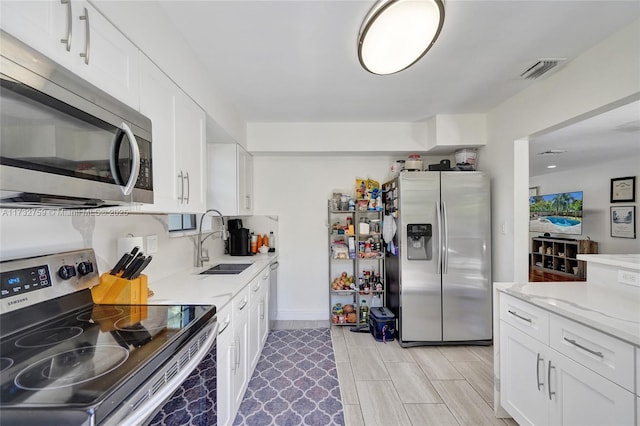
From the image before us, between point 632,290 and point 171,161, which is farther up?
point 171,161

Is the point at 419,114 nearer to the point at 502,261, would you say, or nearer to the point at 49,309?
the point at 502,261

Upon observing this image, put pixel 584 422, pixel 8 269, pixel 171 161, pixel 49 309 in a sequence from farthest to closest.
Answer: pixel 171 161 → pixel 584 422 → pixel 49 309 → pixel 8 269

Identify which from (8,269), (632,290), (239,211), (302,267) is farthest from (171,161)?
(632,290)

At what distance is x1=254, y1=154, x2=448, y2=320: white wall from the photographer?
3.40 metres

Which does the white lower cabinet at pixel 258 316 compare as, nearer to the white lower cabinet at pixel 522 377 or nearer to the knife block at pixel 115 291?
the knife block at pixel 115 291

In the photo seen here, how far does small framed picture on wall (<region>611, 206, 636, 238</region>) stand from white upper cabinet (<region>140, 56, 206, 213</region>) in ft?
20.8

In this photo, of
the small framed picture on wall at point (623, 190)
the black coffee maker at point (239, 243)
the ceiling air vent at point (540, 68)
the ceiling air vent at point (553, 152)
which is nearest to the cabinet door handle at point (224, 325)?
the black coffee maker at point (239, 243)

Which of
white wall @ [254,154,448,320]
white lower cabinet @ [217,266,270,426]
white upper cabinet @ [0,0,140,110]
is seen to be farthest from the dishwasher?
white upper cabinet @ [0,0,140,110]

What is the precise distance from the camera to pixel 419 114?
9.22 ft

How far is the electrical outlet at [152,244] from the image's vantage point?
1778mm

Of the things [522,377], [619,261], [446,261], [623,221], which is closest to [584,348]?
[522,377]

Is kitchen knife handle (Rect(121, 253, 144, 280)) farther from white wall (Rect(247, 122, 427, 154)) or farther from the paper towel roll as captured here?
white wall (Rect(247, 122, 427, 154))

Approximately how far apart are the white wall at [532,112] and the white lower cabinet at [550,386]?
111 centimetres

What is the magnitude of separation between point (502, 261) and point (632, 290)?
1.26 meters
